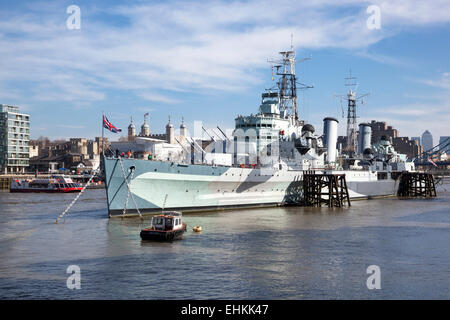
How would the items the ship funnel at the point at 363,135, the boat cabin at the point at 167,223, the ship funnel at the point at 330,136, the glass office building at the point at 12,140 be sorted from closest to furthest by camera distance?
the boat cabin at the point at 167,223 → the ship funnel at the point at 330,136 → the ship funnel at the point at 363,135 → the glass office building at the point at 12,140

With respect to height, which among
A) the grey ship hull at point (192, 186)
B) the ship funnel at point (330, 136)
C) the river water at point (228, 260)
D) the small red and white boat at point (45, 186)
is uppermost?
the ship funnel at point (330, 136)

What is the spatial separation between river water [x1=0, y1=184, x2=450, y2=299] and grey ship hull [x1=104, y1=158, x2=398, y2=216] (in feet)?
5.95

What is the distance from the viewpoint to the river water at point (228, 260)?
15258 millimetres

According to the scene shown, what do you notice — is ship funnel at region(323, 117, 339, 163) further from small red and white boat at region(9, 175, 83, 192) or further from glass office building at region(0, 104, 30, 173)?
glass office building at region(0, 104, 30, 173)

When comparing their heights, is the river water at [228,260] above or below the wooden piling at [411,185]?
below

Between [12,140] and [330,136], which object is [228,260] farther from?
[12,140]

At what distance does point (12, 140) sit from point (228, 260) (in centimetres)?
11491

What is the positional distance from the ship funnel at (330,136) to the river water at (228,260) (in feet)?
77.3

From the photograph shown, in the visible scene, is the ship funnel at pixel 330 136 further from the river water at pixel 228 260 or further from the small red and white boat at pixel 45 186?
the small red and white boat at pixel 45 186

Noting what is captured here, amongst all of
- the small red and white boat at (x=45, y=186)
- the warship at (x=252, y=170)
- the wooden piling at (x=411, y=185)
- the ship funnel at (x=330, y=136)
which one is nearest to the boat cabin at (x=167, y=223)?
the warship at (x=252, y=170)

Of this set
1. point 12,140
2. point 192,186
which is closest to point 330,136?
point 192,186
